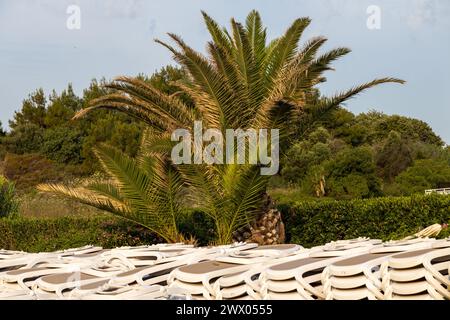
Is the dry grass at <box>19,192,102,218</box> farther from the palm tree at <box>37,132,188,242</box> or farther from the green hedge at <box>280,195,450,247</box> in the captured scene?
the green hedge at <box>280,195,450,247</box>

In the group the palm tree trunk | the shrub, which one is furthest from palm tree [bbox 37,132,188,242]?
the shrub

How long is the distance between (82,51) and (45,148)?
2851cm

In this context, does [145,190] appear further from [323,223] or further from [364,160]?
[364,160]

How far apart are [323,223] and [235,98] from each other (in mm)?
3663

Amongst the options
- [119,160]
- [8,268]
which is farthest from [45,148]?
[8,268]

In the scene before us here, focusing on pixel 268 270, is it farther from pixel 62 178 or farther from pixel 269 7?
pixel 62 178

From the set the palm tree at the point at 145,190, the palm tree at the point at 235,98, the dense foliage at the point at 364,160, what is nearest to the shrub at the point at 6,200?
the palm tree at the point at 145,190

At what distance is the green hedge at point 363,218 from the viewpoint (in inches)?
555

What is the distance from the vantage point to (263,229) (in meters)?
13.4

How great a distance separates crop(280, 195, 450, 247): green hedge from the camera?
1410 centimetres

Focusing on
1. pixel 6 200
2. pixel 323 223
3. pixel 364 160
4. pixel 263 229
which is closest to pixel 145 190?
pixel 263 229

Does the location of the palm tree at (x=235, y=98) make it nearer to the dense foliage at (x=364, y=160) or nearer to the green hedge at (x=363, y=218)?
the dense foliage at (x=364, y=160)
